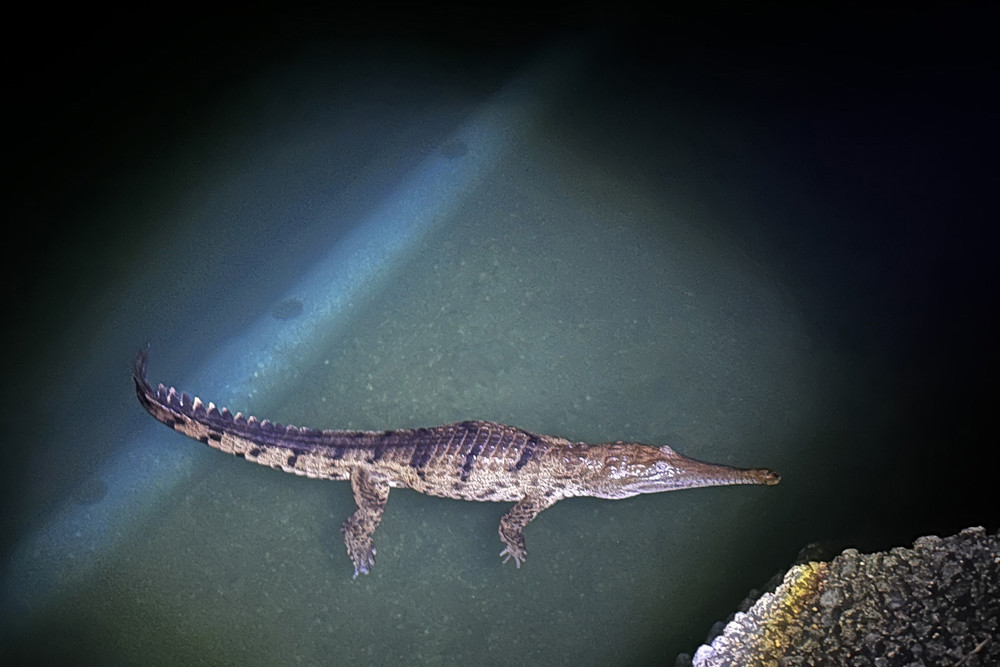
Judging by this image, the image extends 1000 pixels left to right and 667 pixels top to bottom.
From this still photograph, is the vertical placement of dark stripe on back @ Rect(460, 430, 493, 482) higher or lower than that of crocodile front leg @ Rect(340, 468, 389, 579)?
higher

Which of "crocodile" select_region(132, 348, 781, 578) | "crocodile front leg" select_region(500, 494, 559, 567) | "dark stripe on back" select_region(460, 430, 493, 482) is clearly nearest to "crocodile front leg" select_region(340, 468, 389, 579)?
"crocodile" select_region(132, 348, 781, 578)

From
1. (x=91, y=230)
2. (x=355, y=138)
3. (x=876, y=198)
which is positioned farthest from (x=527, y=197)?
(x=91, y=230)

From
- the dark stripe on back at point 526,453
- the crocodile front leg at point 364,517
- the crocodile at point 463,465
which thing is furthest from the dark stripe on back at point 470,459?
the crocodile front leg at point 364,517

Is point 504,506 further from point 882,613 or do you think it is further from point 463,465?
point 882,613

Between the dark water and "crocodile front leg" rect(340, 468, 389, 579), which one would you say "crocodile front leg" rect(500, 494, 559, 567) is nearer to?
→ the dark water

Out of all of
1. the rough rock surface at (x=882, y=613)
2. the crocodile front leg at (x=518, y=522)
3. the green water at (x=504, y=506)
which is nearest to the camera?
the rough rock surface at (x=882, y=613)

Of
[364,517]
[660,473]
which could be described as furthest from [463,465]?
[660,473]

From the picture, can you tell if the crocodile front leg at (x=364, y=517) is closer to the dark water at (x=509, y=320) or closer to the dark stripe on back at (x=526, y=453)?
the dark water at (x=509, y=320)
